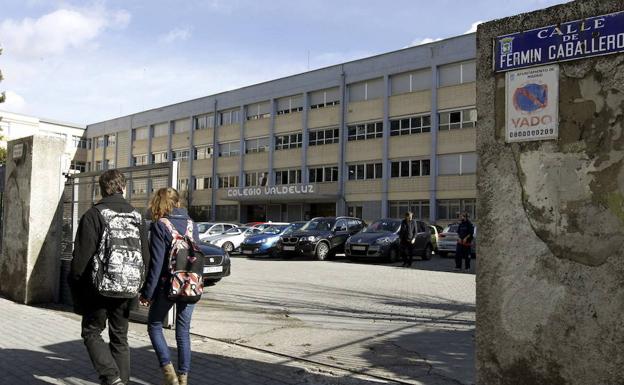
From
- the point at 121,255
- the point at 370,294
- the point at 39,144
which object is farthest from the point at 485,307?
the point at 39,144

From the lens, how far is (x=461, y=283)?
13.5 m

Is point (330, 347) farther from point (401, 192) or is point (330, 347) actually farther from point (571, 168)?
point (401, 192)

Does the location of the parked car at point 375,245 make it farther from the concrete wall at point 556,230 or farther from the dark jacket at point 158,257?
the concrete wall at point 556,230

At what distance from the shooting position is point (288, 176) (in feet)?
158

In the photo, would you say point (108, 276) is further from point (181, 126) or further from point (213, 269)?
point (181, 126)

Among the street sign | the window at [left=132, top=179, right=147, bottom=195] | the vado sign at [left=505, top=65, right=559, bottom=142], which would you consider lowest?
the window at [left=132, top=179, right=147, bottom=195]

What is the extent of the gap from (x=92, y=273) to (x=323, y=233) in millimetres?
16390

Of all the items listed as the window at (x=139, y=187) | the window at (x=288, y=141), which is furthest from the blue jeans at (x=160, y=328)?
the window at (x=288, y=141)

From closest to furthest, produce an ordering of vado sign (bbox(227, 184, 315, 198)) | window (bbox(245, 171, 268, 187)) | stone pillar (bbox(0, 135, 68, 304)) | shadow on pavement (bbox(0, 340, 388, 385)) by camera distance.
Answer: shadow on pavement (bbox(0, 340, 388, 385)) < stone pillar (bbox(0, 135, 68, 304)) < vado sign (bbox(227, 184, 315, 198)) < window (bbox(245, 171, 268, 187))

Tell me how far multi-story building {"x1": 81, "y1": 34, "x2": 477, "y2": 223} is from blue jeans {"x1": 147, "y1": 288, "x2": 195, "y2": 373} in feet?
107

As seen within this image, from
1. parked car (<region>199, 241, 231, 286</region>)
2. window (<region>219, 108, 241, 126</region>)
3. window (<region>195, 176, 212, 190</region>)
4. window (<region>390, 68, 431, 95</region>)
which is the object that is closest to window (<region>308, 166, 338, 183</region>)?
window (<region>390, 68, 431, 95</region>)

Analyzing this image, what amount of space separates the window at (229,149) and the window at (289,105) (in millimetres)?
5985

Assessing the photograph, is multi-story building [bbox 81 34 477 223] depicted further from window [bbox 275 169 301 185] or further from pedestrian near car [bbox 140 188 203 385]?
pedestrian near car [bbox 140 188 203 385]

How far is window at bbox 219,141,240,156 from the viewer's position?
52.9 meters
